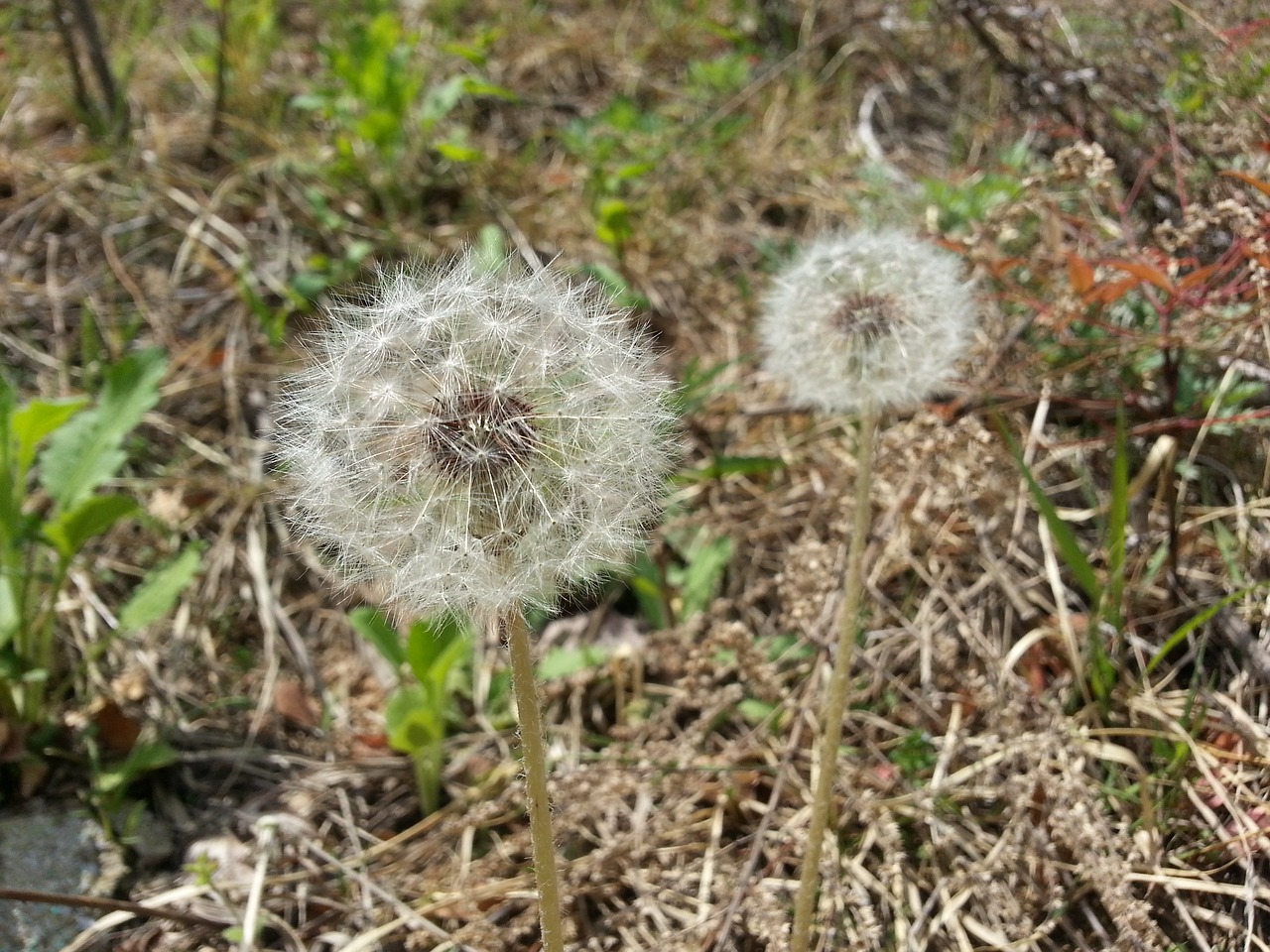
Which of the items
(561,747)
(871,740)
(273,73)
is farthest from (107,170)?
(871,740)

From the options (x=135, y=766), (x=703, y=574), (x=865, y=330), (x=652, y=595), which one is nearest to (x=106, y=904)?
(x=135, y=766)

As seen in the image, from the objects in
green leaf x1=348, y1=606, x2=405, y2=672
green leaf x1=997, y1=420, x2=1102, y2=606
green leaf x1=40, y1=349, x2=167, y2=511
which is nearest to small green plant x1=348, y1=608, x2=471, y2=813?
green leaf x1=348, y1=606, x2=405, y2=672

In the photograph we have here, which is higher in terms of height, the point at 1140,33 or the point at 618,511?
the point at 1140,33

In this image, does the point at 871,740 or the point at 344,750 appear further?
the point at 344,750

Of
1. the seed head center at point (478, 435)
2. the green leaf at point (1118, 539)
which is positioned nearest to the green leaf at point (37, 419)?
the seed head center at point (478, 435)

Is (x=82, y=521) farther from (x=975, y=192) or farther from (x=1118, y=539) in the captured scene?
(x=975, y=192)

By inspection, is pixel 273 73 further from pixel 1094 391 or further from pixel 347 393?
pixel 1094 391
